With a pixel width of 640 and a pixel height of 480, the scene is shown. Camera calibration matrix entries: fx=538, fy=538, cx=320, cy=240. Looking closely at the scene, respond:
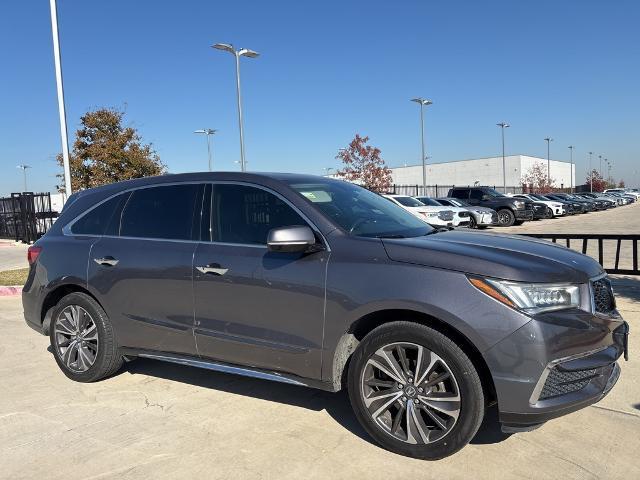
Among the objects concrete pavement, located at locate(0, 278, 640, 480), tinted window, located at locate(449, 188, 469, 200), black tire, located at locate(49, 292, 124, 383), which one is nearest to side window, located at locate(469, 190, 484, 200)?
tinted window, located at locate(449, 188, 469, 200)

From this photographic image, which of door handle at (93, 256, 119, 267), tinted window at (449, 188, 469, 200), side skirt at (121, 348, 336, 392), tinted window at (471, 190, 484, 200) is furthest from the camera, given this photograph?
tinted window at (449, 188, 469, 200)

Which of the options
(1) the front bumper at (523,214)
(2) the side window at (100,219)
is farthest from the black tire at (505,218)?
(2) the side window at (100,219)

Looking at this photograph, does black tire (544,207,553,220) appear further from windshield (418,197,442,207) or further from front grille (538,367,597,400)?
front grille (538,367,597,400)

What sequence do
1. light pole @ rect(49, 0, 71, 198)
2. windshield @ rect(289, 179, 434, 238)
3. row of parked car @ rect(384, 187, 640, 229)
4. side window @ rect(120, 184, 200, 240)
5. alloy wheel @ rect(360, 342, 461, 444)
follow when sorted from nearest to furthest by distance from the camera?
alloy wheel @ rect(360, 342, 461, 444) < windshield @ rect(289, 179, 434, 238) < side window @ rect(120, 184, 200, 240) < light pole @ rect(49, 0, 71, 198) < row of parked car @ rect(384, 187, 640, 229)

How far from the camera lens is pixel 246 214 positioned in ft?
13.1

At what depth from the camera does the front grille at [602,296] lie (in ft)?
10.6

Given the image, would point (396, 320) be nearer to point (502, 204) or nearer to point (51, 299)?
point (51, 299)

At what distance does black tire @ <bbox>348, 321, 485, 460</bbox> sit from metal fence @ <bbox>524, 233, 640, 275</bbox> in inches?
209

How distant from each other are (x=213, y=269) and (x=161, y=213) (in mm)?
867

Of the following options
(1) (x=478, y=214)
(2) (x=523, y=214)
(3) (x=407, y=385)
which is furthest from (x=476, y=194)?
(3) (x=407, y=385)

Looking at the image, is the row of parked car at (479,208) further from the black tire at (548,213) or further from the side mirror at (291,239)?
the side mirror at (291,239)

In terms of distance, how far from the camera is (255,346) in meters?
3.76

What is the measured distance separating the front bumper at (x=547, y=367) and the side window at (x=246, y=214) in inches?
62.3

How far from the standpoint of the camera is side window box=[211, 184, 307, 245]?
3.84 meters
